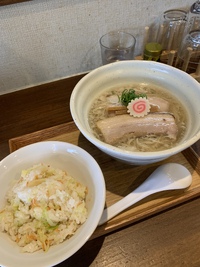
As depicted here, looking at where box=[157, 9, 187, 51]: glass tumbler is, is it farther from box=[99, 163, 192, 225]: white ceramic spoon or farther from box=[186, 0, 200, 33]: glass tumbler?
box=[99, 163, 192, 225]: white ceramic spoon

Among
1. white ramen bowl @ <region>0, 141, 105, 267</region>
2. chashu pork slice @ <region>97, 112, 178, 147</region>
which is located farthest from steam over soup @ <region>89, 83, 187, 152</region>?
white ramen bowl @ <region>0, 141, 105, 267</region>

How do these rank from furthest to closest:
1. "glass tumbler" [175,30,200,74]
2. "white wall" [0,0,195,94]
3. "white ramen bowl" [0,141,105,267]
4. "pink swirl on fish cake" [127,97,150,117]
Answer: "glass tumbler" [175,30,200,74], "white wall" [0,0,195,94], "pink swirl on fish cake" [127,97,150,117], "white ramen bowl" [0,141,105,267]

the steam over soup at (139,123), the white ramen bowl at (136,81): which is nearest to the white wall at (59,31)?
the white ramen bowl at (136,81)

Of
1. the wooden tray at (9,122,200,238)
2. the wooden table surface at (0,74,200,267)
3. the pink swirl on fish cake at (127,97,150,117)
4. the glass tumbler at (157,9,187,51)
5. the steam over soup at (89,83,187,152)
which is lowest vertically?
the wooden table surface at (0,74,200,267)

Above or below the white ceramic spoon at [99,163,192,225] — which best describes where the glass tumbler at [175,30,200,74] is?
above

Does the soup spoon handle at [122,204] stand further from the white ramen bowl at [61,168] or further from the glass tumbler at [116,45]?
the glass tumbler at [116,45]

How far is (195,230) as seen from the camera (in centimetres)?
83

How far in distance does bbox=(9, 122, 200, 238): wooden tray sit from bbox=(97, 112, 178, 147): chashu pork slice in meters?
0.12

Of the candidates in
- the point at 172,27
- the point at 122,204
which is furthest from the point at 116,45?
the point at 122,204

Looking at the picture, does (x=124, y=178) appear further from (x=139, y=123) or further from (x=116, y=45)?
(x=116, y=45)

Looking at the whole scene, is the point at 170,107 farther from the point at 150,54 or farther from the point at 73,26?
the point at 73,26

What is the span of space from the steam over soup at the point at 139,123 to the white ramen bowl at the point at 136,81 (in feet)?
0.12

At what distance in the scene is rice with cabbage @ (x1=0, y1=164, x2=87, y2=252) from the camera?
0.74m

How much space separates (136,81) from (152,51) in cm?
38
